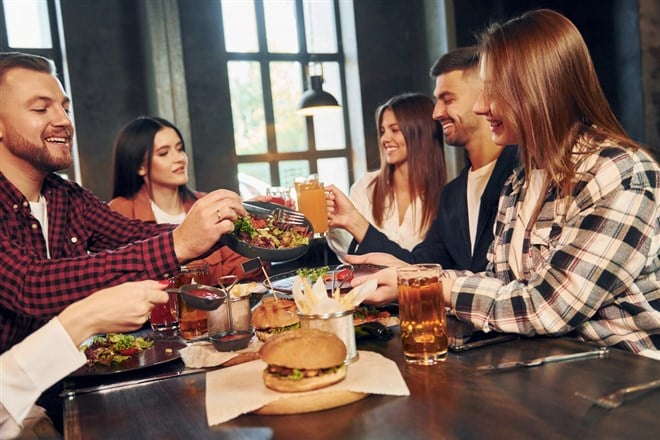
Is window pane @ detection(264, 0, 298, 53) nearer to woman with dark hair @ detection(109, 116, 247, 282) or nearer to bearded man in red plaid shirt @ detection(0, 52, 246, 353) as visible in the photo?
woman with dark hair @ detection(109, 116, 247, 282)

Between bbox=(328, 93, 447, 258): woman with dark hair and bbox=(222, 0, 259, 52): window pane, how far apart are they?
276 centimetres

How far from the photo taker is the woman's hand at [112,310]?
4.47 feet

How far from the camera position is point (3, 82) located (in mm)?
2141

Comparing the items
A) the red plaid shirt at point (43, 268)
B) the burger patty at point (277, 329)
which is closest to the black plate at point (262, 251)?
the red plaid shirt at point (43, 268)

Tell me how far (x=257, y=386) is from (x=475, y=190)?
1.83 metres

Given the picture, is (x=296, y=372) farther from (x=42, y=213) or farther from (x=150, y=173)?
(x=150, y=173)

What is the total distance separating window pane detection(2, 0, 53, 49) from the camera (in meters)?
5.23

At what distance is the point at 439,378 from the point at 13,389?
0.86m

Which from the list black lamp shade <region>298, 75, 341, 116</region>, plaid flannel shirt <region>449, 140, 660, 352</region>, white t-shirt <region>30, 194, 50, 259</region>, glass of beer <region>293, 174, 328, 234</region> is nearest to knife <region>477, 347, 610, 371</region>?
plaid flannel shirt <region>449, 140, 660, 352</region>

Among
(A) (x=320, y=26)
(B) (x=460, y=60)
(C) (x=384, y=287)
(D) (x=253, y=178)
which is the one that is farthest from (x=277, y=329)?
(A) (x=320, y=26)

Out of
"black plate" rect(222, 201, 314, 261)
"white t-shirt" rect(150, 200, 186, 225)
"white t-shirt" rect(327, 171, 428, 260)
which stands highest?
"black plate" rect(222, 201, 314, 261)

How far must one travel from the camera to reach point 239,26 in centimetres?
618

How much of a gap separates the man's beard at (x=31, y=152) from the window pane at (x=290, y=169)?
13.4ft

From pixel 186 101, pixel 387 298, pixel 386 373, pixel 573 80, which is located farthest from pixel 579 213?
pixel 186 101
